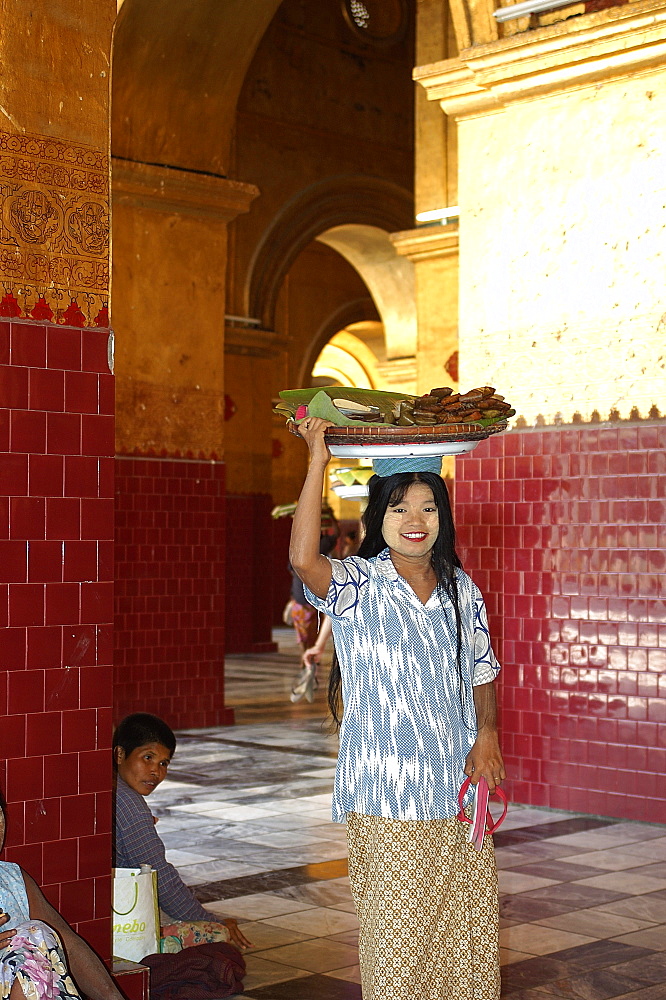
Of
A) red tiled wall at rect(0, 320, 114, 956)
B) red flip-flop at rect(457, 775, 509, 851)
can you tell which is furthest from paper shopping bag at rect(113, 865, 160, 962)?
red flip-flop at rect(457, 775, 509, 851)

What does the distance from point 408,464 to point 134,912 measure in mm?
1700

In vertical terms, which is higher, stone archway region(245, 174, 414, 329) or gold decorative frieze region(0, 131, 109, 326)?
stone archway region(245, 174, 414, 329)

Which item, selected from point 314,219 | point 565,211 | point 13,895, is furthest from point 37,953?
point 314,219

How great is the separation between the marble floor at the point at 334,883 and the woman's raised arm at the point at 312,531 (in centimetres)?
172

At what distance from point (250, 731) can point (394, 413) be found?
695 centimetres

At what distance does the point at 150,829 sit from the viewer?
4062 millimetres

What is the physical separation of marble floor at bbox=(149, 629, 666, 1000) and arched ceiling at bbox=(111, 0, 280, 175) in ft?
15.1

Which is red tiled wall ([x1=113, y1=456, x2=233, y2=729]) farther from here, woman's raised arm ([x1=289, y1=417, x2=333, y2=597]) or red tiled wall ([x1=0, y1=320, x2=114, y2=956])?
woman's raised arm ([x1=289, y1=417, x2=333, y2=597])

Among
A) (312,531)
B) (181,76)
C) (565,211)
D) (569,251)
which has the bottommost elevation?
(312,531)

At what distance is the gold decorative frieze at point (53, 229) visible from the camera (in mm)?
3576

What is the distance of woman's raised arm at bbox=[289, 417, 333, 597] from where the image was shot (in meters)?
2.98

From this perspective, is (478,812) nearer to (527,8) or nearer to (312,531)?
(312,531)

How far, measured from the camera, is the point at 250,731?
386 inches

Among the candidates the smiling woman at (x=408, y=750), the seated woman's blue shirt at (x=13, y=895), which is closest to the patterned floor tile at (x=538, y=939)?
the smiling woman at (x=408, y=750)
